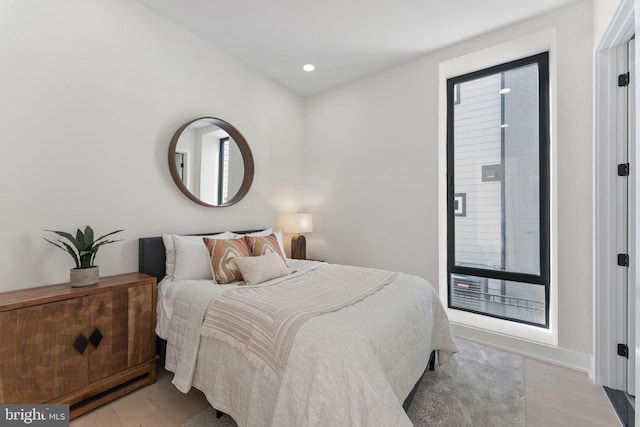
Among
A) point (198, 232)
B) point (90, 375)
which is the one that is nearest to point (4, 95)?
point (198, 232)

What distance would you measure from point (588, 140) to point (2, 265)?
408 centimetres

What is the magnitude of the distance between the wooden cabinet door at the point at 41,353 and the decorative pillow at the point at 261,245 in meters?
1.14

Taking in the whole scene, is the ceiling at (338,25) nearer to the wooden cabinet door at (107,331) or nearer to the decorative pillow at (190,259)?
the decorative pillow at (190,259)

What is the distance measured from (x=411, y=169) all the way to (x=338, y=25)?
5.08 feet

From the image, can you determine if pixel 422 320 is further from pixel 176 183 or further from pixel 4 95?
pixel 4 95

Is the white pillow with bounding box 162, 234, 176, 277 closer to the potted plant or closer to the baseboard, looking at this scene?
the potted plant

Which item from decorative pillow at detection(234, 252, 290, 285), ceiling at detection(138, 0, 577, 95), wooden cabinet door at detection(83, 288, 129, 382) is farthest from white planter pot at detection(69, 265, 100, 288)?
ceiling at detection(138, 0, 577, 95)

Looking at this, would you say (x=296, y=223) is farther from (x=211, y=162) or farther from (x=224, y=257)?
(x=224, y=257)

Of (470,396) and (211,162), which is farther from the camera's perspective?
(211,162)

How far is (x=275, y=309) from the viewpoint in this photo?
146cm

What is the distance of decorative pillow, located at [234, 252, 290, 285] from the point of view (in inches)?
81.5

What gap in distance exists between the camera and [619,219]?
189cm

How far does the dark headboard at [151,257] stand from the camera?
2176 millimetres

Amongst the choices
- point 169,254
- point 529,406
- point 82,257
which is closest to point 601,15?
point 529,406
